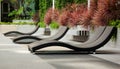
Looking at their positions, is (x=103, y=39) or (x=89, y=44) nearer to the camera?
(x=103, y=39)

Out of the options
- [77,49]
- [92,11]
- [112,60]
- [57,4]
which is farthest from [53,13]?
[112,60]

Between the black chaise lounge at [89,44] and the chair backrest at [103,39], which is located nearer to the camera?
the black chaise lounge at [89,44]

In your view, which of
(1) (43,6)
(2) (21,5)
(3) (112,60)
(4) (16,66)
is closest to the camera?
(4) (16,66)

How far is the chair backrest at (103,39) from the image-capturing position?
34.9 ft

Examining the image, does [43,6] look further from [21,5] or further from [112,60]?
[112,60]

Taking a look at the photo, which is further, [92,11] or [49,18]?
[49,18]

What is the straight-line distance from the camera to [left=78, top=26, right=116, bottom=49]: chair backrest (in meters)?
10.6

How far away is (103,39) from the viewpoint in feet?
35.5

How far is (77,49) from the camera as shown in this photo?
10.6 metres

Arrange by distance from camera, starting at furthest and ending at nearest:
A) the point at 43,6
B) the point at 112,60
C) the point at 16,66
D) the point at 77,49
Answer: the point at 43,6 < the point at 77,49 < the point at 112,60 < the point at 16,66

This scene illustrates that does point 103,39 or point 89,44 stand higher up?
point 103,39

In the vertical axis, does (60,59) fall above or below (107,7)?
below

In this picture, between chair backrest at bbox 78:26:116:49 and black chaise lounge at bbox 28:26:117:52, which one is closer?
black chaise lounge at bbox 28:26:117:52

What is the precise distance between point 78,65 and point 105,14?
169 inches
